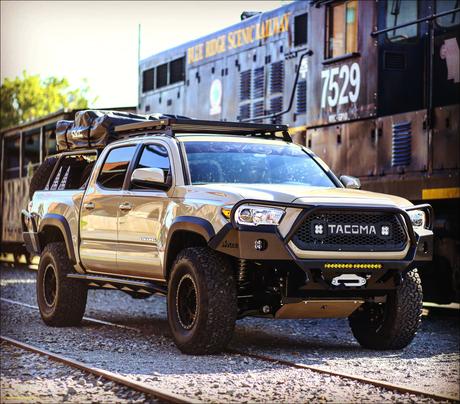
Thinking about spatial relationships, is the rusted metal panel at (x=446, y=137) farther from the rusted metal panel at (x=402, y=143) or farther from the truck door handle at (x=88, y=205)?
the truck door handle at (x=88, y=205)

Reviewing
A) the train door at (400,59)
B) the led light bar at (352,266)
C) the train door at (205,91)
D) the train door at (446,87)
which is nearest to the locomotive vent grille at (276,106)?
the train door at (205,91)

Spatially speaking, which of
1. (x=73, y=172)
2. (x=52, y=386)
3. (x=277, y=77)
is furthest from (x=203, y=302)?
(x=277, y=77)

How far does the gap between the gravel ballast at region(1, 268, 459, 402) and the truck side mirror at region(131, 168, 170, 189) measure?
Result: 1318 mm

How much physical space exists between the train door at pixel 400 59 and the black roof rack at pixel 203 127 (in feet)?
7.97

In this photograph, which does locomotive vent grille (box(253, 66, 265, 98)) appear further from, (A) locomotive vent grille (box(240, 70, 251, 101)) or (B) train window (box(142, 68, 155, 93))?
(B) train window (box(142, 68, 155, 93))

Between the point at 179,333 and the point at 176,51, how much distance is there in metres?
9.27

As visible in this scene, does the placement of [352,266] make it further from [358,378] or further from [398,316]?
[358,378]

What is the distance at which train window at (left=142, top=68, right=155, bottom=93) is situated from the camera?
17291mm

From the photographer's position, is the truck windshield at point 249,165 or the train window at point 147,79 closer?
the truck windshield at point 249,165

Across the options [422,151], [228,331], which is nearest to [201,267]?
[228,331]

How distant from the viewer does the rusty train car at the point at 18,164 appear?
19719 millimetres

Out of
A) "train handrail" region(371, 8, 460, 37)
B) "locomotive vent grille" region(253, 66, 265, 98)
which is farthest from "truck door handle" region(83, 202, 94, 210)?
"locomotive vent grille" region(253, 66, 265, 98)

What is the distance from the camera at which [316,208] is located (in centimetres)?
718

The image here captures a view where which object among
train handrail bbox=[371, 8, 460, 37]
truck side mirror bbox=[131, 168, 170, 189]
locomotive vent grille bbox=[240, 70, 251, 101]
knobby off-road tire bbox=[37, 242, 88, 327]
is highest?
train handrail bbox=[371, 8, 460, 37]
